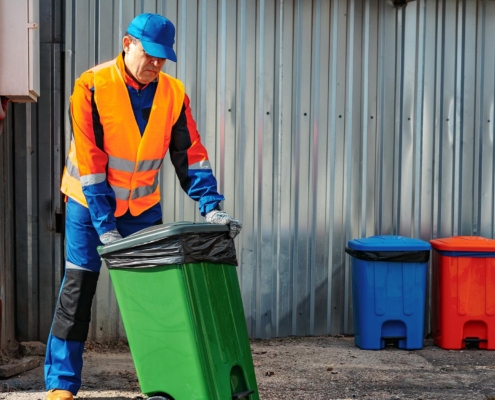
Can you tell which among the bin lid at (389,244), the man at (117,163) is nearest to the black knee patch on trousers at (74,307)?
the man at (117,163)

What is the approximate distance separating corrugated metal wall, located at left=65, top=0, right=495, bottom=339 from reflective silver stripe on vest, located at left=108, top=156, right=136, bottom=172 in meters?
1.75

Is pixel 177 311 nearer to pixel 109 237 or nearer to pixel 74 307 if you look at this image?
pixel 109 237

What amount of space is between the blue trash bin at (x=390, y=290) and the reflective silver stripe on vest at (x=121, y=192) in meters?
2.12

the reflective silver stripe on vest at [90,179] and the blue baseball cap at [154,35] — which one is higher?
the blue baseball cap at [154,35]

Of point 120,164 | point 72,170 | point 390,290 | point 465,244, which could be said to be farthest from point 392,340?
point 72,170

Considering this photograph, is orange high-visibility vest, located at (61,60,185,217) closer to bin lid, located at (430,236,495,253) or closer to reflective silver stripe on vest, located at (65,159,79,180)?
reflective silver stripe on vest, located at (65,159,79,180)

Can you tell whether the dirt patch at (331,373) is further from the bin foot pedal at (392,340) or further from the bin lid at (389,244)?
the bin lid at (389,244)

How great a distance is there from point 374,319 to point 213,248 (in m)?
2.36

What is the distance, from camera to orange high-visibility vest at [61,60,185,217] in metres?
4.01

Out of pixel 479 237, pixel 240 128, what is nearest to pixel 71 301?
pixel 240 128

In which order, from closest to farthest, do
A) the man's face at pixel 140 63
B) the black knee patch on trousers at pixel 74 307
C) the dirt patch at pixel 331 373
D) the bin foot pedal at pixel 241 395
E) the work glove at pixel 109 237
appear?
the bin foot pedal at pixel 241 395
the work glove at pixel 109 237
the man's face at pixel 140 63
the black knee patch on trousers at pixel 74 307
the dirt patch at pixel 331 373

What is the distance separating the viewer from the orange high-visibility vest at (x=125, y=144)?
4008 millimetres

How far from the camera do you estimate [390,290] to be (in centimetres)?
573

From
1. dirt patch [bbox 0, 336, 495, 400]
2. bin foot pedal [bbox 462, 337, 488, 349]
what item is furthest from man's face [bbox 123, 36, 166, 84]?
bin foot pedal [bbox 462, 337, 488, 349]
